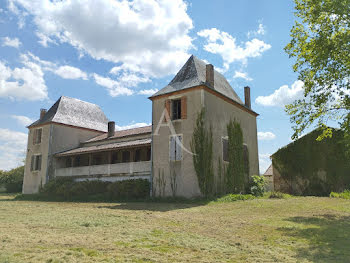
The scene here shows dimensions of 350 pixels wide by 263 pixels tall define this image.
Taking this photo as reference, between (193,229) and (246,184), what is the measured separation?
12.5 m

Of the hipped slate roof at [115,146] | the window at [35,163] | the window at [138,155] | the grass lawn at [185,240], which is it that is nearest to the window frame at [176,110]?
the hipped slate roof at [115,146]

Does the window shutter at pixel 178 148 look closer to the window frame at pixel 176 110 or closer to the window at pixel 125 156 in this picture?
the window frame at pixel 176 110

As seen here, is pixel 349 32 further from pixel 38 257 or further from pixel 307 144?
pixel 38 257

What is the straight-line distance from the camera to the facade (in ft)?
55.2

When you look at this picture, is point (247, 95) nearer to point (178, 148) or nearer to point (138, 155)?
point (178, 148)

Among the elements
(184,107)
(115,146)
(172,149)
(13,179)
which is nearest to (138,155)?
(115,146)

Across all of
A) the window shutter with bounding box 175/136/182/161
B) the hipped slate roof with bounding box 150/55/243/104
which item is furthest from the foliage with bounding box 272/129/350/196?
the window shutter with bounding box 175/136/182/161

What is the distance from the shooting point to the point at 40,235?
21.0 feet

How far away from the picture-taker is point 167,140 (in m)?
17.5

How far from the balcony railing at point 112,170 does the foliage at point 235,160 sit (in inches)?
198

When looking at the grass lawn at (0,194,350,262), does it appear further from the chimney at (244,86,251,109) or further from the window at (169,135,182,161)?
the chimney at (244,86,251,109)

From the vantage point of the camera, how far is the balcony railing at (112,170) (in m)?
18.9

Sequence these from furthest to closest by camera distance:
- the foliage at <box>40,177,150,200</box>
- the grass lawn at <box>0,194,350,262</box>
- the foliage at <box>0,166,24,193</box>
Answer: the foliage at <box>0,166,24,193</box>, the foliage at <box>40,177,150,200</box>, the grass lawn at <box>0,194,350,262</box>

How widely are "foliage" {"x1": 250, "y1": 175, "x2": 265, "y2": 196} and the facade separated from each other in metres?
1.08
